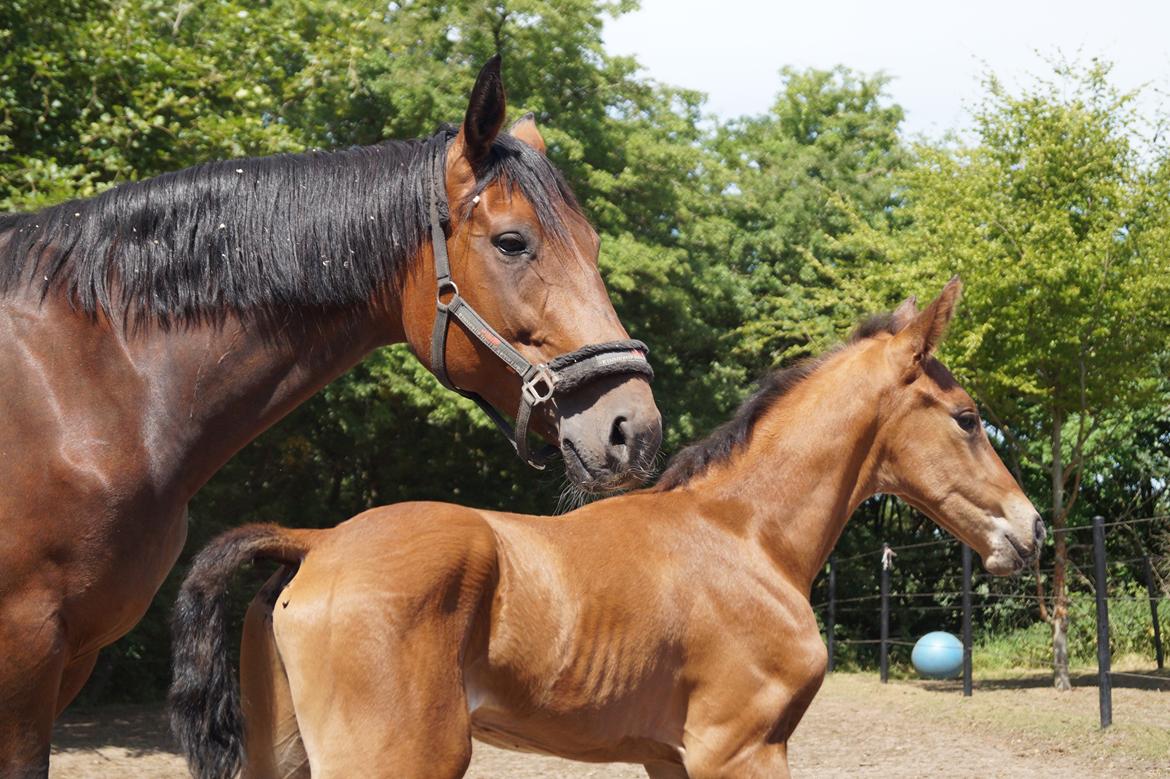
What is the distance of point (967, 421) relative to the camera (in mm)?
5105

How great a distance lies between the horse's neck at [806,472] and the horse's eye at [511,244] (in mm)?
2369

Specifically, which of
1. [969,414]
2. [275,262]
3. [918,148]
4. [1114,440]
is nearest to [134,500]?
[275,262]

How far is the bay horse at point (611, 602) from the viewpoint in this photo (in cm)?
312

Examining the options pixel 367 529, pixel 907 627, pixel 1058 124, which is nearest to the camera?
pixel 367 529

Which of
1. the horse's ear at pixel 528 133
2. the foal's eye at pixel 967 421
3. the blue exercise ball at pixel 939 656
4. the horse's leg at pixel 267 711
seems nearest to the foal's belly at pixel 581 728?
the horse's leg at pixel 267 711

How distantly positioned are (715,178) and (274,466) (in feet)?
28.0

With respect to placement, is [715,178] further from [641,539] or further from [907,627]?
[641,539]

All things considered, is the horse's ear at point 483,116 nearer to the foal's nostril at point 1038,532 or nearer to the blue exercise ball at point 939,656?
the foal's nostril at point 1038,532

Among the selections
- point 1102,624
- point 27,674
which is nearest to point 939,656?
point 1102,624

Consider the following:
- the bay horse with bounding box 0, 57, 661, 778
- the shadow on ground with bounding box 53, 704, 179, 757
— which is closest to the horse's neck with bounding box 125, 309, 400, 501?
the bay horse with bounding box 0, 57, 661, 778

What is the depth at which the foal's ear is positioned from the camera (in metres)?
4.93

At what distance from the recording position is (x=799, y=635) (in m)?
4.25

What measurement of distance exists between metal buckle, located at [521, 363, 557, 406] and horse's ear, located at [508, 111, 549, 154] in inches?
25.1

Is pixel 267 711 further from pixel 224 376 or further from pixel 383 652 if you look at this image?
pixel 224 376
